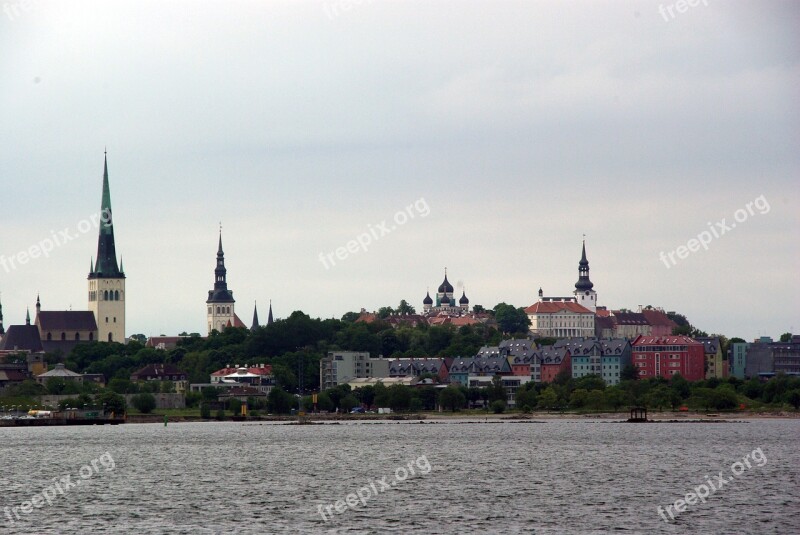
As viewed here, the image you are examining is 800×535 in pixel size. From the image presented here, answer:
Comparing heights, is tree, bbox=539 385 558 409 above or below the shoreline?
above

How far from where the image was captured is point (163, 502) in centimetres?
7400

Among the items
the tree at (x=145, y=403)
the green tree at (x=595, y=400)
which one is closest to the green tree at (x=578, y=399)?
the green tree at (x=595, y=400)

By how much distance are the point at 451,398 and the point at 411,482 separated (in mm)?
111930

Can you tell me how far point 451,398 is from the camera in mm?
194875

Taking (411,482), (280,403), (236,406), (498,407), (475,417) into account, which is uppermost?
(280,403)

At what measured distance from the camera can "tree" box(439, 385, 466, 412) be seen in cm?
19462

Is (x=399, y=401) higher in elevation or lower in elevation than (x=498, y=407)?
higher

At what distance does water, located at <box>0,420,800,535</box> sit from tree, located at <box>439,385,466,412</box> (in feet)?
173

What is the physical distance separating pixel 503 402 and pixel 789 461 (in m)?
98.6

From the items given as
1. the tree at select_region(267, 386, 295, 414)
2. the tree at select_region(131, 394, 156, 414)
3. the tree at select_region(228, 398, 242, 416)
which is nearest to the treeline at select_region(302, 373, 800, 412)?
the tree at select_region(267, 386, 295, 414)

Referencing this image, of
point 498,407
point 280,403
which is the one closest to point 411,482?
point 498,407

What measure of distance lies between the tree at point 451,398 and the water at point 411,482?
52626 mm

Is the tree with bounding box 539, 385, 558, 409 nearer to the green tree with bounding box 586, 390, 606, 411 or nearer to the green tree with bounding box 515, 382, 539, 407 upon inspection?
the green tree with bounding box 515, 382, 539, 407

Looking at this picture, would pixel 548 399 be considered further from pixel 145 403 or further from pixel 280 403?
pixel 145 403
